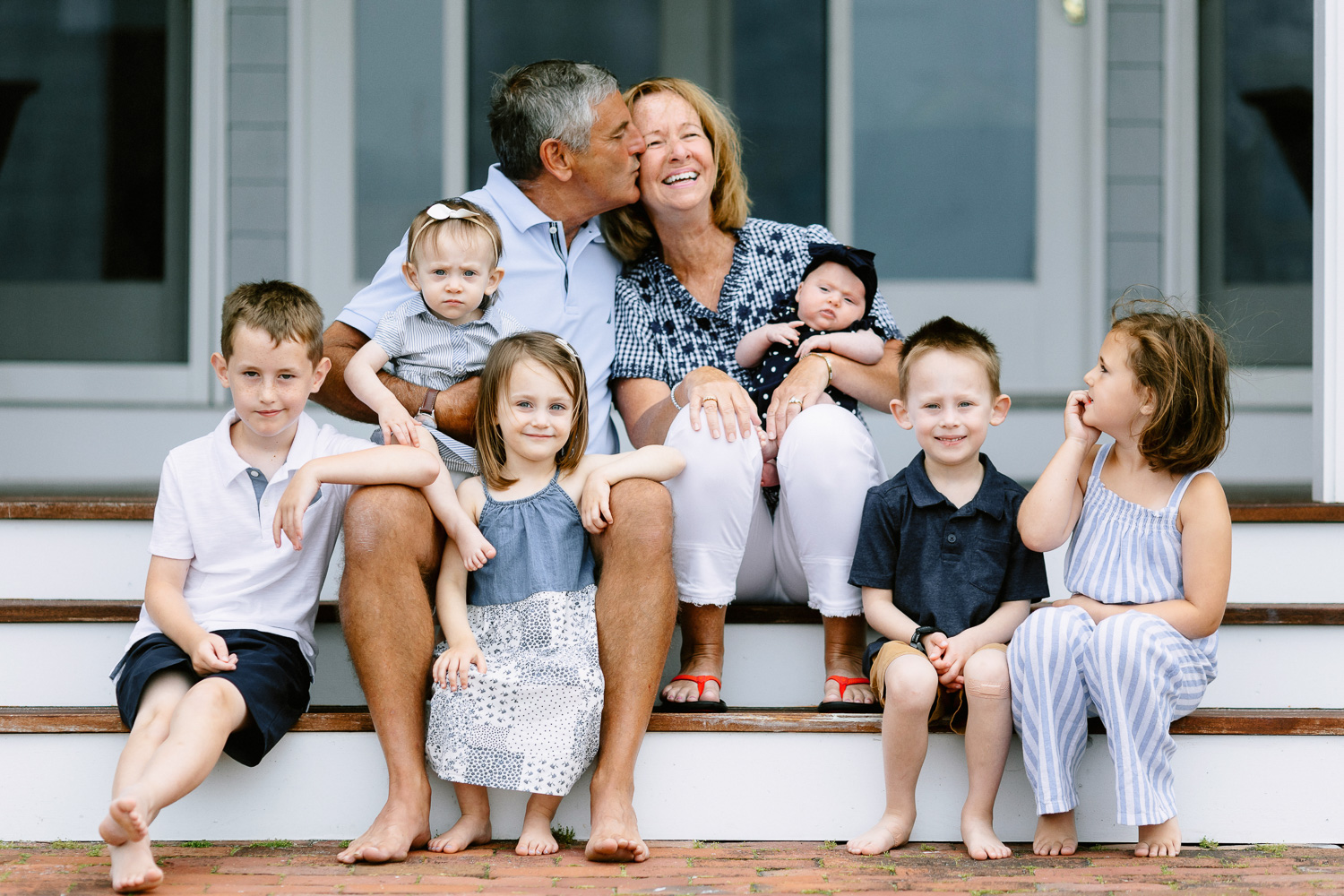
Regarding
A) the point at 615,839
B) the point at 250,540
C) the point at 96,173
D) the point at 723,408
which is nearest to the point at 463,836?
the point at 615,839

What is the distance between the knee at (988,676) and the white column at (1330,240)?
1104 mm

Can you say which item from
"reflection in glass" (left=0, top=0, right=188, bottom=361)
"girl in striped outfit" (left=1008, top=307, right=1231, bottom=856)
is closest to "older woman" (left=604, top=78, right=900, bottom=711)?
"girl in striped outfit" (left=1008, top=307, right=1231, bottom=856)

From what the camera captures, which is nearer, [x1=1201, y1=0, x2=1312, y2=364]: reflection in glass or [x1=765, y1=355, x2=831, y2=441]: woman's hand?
[x1=765, y1=355, x2=831, y2=441]: woman's hand

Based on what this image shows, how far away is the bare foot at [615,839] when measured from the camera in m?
1.76

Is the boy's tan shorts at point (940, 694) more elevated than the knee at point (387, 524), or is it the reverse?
the knee at point (387, 524)

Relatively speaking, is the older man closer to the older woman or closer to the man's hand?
the older woman

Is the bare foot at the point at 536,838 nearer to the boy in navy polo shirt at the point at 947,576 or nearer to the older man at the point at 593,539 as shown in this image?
the older man at the point at 593,539

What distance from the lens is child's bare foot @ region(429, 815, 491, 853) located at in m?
1.82

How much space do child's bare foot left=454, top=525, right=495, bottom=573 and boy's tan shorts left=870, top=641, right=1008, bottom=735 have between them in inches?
25.9

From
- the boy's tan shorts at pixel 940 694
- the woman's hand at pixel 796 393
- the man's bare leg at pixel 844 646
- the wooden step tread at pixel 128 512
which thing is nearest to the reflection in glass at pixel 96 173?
the wooden step tread at pixel 128 512

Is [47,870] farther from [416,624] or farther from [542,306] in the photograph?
[542,306]

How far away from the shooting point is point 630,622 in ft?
6.34

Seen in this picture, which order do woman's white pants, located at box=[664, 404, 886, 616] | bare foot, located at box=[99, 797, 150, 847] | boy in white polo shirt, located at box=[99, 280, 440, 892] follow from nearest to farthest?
bare foot, located at box=[99, 797, 150, 847] → boy in white polo shirt, located at box=[99, 280, 440, 892] → woman's white pants, located at box=[664, 404, 886, 616]

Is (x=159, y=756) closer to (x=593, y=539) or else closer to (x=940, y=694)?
(x=593, y=539)
